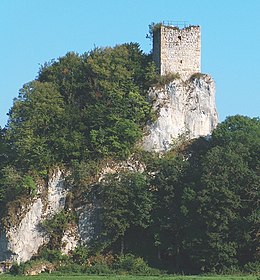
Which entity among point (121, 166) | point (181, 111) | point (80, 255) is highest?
point (181, 111)

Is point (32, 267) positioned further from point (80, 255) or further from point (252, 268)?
point (252, 268)

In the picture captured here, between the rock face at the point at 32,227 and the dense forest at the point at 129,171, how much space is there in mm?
688

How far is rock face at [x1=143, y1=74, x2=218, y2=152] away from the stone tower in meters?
0.98

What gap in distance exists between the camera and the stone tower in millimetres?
61812

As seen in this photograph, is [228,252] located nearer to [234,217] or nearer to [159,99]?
[234,217]

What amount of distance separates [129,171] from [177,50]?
11.1 m

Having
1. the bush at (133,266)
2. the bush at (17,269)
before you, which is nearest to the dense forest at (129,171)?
the bush at (133,266)

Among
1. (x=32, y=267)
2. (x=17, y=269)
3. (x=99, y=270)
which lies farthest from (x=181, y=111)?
(x=17, y=269)

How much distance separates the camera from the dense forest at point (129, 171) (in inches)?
1975

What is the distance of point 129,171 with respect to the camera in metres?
56.2

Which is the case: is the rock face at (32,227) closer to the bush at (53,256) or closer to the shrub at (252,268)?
the bush at (53,256)

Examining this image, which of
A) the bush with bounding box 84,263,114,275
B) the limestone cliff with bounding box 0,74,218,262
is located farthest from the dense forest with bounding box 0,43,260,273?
the bush with bounding box 84,263,114,275

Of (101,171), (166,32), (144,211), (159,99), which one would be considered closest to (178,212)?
(144,211)

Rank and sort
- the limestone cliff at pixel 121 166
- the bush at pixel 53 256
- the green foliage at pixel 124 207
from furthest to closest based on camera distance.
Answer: the limestone cliff at pixel 121 166 → the bush at pixel 53 256 → the green foliage at pixel 124 207
